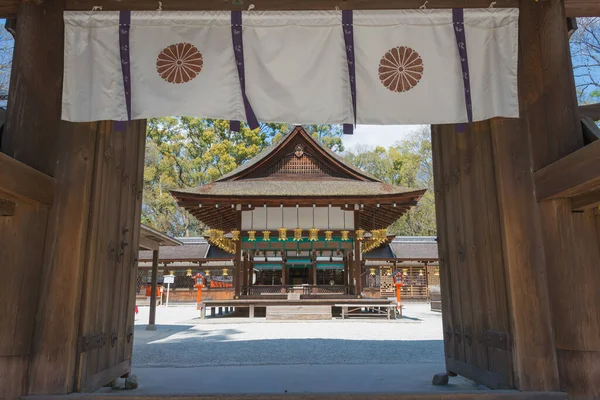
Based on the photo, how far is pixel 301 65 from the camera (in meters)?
3.43

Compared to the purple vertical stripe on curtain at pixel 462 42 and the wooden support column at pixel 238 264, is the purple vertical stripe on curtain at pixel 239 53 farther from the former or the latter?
the wooden support column at pixel 238 264

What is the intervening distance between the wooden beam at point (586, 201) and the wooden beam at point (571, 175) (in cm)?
7

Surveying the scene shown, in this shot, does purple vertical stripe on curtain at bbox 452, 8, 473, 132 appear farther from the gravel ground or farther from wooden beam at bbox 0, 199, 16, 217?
the gravel ground

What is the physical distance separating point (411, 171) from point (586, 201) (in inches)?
1396

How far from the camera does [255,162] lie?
54.6ft

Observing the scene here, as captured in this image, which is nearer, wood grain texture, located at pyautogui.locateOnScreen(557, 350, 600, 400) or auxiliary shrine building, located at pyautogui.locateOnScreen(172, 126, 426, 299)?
wood grain texture, located at pyautogui.locateOnScreen(557, 350, 600, 400)

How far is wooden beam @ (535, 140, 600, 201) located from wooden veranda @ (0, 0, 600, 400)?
0.01 meters

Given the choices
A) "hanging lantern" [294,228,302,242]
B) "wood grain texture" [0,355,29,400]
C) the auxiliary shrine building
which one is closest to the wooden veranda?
"wood grain texture" [0,355,29,400]

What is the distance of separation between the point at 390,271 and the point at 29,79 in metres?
24.3

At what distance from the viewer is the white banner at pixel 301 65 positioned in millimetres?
3332

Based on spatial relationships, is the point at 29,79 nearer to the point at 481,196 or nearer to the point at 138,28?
the point at 138,28

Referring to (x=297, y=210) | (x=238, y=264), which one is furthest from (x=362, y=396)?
(x=297, y=210)

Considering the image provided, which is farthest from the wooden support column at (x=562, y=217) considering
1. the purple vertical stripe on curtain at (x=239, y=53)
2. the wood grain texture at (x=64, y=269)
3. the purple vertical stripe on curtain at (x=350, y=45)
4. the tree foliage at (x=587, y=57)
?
the wood grain texture at (x=64, y=269)

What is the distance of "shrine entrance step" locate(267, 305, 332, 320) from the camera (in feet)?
45.3
